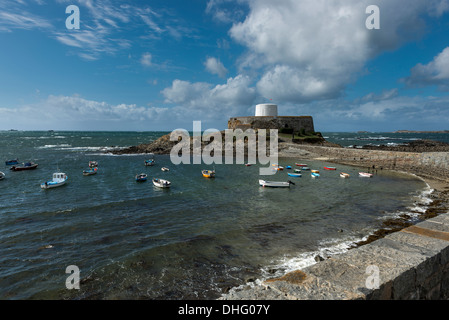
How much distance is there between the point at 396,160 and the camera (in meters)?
39.5

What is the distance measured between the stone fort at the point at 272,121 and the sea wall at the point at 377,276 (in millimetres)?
70671

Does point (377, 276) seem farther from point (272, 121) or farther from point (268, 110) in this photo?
point (268, 110)

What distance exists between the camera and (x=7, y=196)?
24.6 meters

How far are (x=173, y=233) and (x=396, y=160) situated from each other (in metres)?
39.7

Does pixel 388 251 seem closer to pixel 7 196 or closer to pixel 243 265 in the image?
pixel 243 265

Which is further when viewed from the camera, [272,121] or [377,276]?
[272,121]

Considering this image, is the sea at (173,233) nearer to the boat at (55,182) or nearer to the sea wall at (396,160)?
the boat at (55,182)

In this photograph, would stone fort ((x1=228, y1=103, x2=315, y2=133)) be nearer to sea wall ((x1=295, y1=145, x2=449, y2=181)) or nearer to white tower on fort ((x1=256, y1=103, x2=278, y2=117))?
white tower on fort ((x1=256, y1=103, x2=278, y2=117))

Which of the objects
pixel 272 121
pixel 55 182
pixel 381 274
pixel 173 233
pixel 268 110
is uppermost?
pixel 268 110

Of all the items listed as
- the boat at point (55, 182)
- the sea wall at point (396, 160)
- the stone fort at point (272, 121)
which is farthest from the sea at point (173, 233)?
the stone fort at point (272, 121)

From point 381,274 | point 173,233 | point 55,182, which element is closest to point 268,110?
point 55,182

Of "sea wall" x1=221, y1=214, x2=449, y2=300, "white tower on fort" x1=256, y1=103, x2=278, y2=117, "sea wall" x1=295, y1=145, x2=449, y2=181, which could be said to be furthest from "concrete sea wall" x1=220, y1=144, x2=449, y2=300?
"white tower on fort" x1=256, y1=103, x2=278, y2=117
